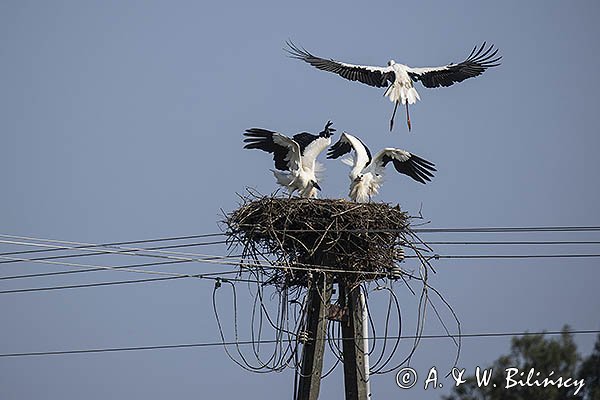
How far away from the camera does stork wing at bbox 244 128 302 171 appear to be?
490 inches

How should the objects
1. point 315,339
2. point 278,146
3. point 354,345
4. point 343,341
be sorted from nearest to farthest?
point 315,339 < point 354,345 < point 343,341 < point 278,146

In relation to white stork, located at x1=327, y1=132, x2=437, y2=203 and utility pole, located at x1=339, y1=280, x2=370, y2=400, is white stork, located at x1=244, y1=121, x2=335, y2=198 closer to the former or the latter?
white stork, located at x1=327, y1=132, x2=437, y2=203

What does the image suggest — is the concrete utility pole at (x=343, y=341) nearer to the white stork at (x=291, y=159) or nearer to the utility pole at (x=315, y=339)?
the utility pole at (x=315, y=339)

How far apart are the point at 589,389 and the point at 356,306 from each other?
2.21 metres

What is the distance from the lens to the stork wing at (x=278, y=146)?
12445 millimetres

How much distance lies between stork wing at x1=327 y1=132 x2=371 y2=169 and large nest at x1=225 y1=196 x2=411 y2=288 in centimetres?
163

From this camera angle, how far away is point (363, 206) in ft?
36.4

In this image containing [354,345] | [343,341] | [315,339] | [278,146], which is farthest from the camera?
[278,146]

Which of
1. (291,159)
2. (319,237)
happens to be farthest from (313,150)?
(319,237)

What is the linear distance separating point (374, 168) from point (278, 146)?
96cm

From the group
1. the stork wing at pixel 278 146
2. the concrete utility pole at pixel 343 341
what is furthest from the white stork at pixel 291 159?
the concrete utility pole at pixel 343 341

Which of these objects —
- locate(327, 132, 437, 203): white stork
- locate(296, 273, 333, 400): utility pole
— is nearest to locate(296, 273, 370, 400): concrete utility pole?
locate(296, 273, 333, 400): utility pole

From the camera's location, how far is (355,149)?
12.8m

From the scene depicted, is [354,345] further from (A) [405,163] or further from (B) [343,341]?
(A) [405,163]
